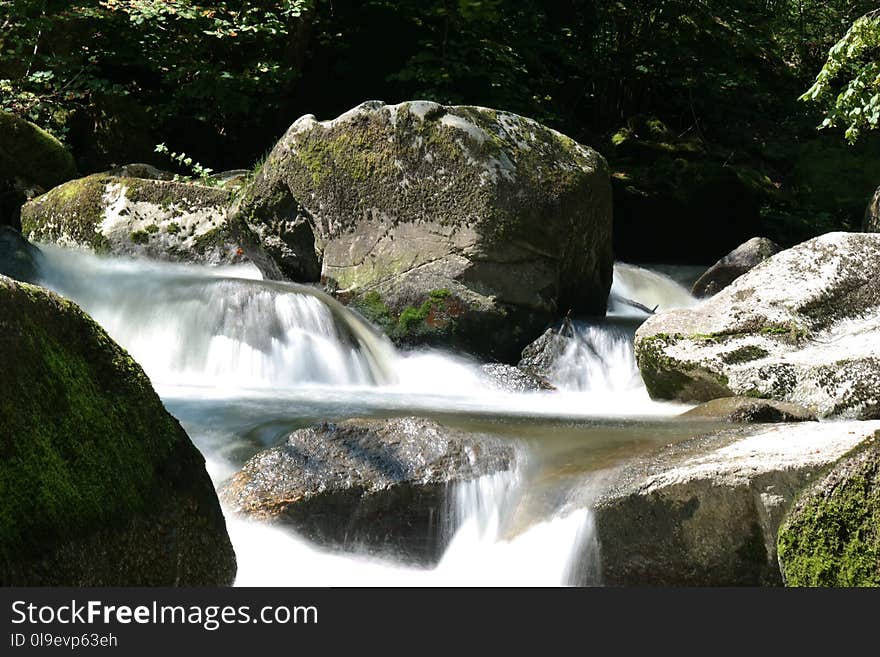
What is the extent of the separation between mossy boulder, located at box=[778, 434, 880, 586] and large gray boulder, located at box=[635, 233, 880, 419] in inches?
95.1

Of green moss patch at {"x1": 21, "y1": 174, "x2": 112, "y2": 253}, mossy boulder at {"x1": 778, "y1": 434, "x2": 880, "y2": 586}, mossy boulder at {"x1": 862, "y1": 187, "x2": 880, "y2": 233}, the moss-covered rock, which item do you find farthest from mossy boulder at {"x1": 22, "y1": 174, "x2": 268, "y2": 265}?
mossy boulder at {"x1": 778, "y1": 434, "x2": 880, "y2": 586}

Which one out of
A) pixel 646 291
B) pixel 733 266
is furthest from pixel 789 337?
pixel 733 266

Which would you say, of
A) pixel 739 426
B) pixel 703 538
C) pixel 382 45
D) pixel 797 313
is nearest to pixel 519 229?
pixel 797 313

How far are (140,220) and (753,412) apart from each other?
7.03m

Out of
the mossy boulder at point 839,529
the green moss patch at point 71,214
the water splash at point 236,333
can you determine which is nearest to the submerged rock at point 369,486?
the mossy boulder at point 839,529

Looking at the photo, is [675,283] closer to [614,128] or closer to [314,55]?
[614,128]

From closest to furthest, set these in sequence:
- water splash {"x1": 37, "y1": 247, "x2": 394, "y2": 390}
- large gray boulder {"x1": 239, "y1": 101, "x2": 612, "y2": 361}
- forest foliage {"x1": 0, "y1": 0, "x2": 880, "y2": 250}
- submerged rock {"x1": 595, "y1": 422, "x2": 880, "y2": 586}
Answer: submerged rock {"x1": 595, "y1": 422, "x2": 880, "y2": 586}
water splash {"x1": 37, "y1": 247, "x2": 394, "y2": 390}
large gray boulder {"x1": 239, "y1": 101, "x2": 612, "y2": 361}
forest foliage {"x1": 0, "y1": 0, "x2": 880, "y2": 250}

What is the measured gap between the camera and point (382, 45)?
15242 millimetres

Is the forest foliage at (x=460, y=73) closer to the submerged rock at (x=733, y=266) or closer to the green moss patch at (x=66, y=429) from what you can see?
the submerged rock at (x=733, y=266)

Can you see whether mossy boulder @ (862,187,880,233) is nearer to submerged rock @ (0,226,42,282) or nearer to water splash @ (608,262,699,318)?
water splash @ (608,262,699,318)

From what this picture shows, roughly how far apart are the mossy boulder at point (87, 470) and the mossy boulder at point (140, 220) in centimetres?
716

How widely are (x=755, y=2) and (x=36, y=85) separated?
1244 centimetres

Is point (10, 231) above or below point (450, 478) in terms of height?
above

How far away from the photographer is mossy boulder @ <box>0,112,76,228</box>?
11.0 m
